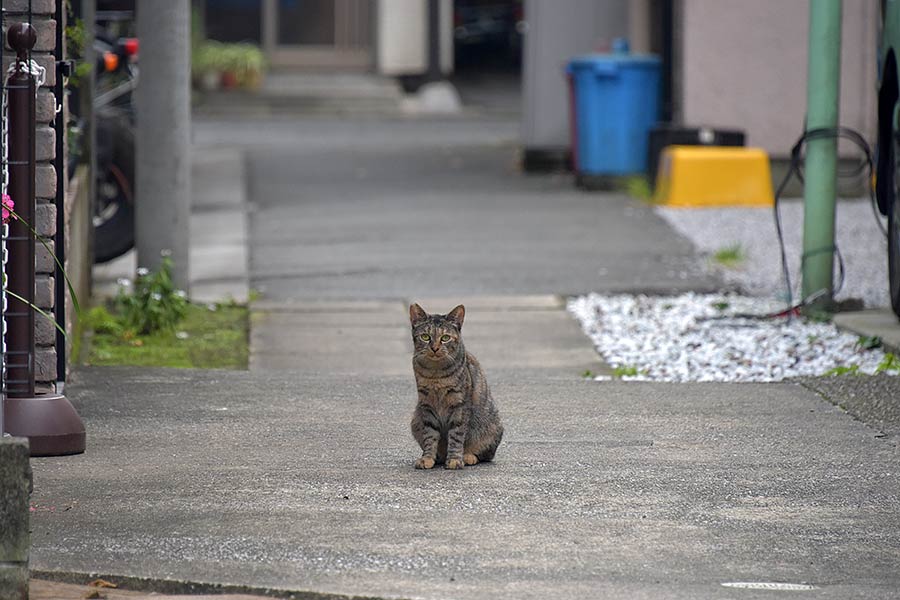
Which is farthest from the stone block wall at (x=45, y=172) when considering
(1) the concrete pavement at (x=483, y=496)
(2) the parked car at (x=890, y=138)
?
(2) the parked car at (x=890, y=138)

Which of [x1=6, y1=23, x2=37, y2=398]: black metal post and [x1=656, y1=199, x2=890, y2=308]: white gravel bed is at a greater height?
[x1=6, y1=23, x2=37, y2=398]: black metal post

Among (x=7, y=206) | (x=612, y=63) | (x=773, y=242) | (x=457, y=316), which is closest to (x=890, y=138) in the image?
(x=773, y=242)

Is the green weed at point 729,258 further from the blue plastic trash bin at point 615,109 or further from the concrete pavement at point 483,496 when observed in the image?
the concrete pavement at point 483,496

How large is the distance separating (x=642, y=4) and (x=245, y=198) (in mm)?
5628

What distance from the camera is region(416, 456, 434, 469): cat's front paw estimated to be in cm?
661

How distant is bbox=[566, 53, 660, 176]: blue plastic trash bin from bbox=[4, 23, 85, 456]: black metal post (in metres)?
11.4

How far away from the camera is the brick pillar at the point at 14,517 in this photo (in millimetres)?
4852

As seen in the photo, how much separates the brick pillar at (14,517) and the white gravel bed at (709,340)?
16.3 ft

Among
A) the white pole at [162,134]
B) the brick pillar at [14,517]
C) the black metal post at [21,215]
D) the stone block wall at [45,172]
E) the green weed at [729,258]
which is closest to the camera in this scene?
the brick pillar at [14,517]

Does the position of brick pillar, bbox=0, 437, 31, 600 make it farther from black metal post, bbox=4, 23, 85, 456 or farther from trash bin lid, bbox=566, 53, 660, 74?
trash bin lid, bbox=566, 53, 660, 74

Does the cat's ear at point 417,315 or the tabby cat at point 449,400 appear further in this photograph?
the cat's ear at point 417,315

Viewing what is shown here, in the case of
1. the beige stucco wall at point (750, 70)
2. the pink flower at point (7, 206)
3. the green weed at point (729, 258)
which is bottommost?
the green weed at point (729, 258)

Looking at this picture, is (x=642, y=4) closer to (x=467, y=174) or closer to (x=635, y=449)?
(x=467, y=174)

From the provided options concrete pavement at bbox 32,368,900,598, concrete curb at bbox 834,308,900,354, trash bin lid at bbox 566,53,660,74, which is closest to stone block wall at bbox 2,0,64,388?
concrete pavement at bbox 32,368,900,598
